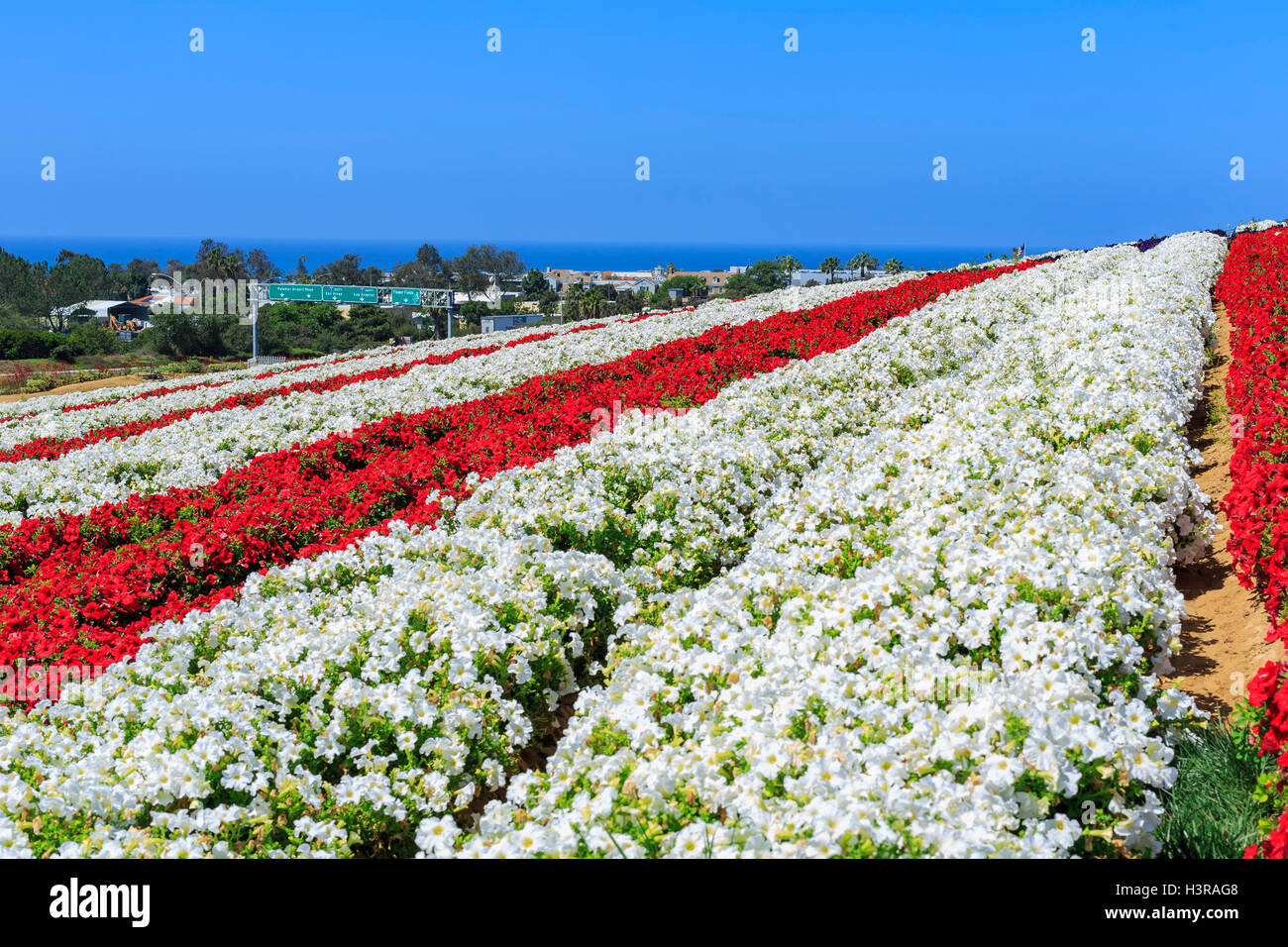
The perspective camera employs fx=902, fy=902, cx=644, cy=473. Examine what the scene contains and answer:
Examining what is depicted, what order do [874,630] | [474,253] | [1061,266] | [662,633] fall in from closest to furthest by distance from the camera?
1. [874,630]
2. [662,633]
3. [1061,266]
4. [474,253]

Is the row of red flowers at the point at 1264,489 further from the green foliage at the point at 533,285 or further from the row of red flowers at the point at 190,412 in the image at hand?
the green foliage at the point at 533,285

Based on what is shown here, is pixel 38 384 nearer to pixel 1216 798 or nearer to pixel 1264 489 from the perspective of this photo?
pixel 1264 489

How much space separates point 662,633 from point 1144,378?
22.3 feet

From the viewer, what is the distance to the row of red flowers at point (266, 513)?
6590mm

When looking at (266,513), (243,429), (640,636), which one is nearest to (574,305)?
(243,429)

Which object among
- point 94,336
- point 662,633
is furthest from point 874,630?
point 94,336

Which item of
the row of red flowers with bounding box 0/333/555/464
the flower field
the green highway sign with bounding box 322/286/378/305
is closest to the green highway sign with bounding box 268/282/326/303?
the green highway sign with bounding box 322/286/378/305

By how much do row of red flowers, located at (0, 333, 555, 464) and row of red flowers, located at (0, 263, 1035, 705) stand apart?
17.3 feet

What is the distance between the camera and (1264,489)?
6047 mm

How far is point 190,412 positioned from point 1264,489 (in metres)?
16.3

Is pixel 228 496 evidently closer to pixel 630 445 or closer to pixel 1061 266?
pixel 630 445

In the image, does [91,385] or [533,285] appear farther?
[533,285]

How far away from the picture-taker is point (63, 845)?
3617mm

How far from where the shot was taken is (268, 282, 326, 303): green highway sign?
4472 cm
